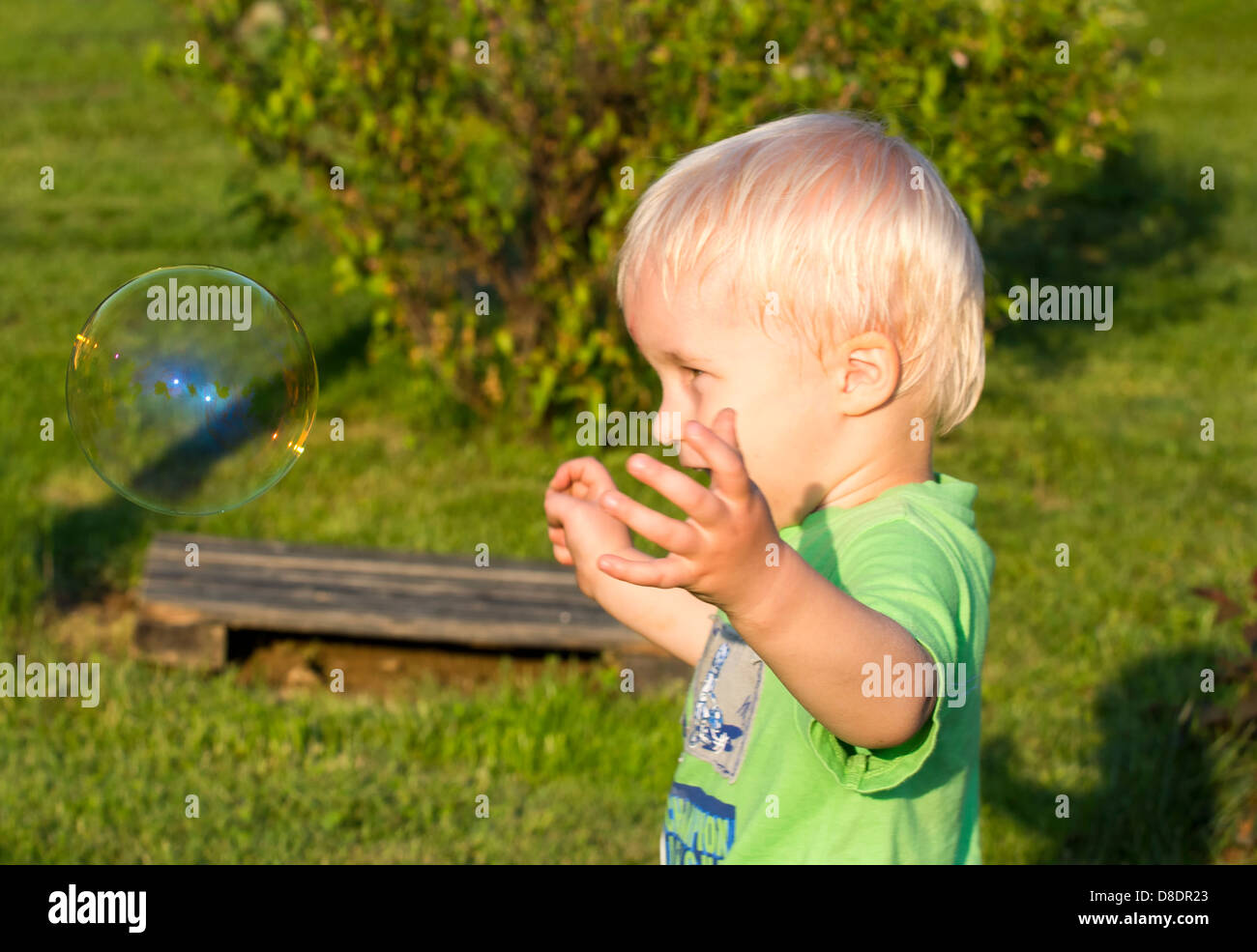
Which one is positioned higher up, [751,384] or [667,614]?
[751,384]

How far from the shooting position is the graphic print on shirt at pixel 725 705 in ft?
6.24

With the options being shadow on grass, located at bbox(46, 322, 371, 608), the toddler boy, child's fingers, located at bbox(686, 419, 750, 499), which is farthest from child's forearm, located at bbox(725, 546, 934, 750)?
shadow on grass, located at bbox(46, 322, 371, 608)

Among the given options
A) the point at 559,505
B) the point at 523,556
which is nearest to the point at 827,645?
the point at 559,505

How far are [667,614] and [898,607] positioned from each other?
0.71 m

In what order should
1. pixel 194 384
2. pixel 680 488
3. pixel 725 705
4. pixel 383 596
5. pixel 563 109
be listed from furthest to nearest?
pixel 563 109 < pixel 383 596 < pixel 194 384 < pixel 725 705 < pixel 680 488

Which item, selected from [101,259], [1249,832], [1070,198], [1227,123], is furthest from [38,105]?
[1249,832]

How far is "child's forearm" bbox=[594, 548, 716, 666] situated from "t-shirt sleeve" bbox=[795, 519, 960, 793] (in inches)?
19.9

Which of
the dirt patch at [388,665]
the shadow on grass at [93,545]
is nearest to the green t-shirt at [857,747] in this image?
the dirt patch at [388,665]

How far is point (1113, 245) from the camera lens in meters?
10.9

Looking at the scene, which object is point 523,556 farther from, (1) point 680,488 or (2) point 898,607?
(1) point 680,488

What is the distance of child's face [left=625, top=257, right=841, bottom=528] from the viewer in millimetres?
1700

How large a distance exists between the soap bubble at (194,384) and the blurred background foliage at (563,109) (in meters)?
3.05

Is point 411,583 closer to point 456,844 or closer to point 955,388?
point 456,844

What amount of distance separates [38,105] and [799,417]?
15.4 m
